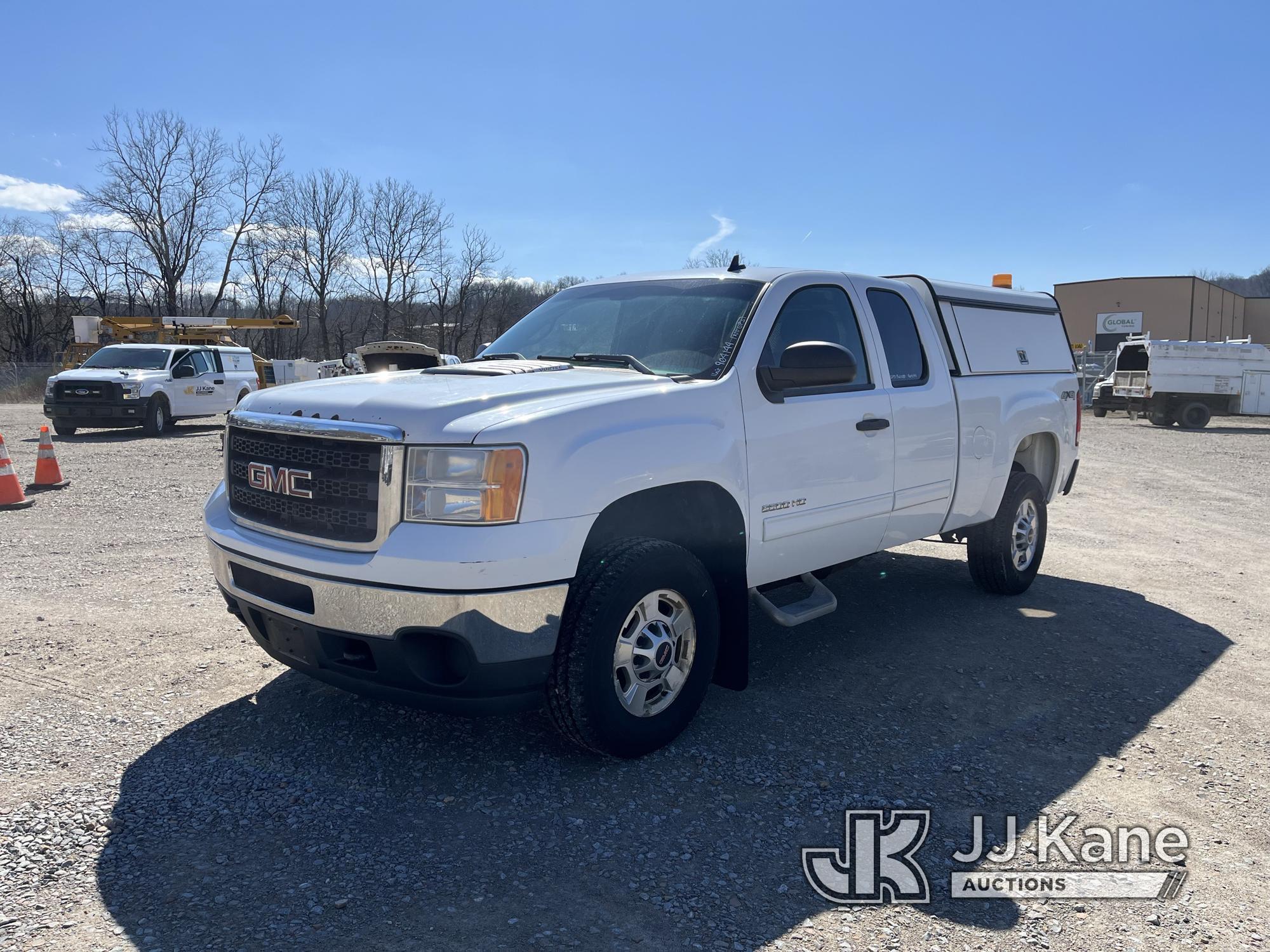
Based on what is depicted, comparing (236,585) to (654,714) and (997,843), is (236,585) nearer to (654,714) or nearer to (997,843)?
(654,714)

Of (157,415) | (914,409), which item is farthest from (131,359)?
(914,409)

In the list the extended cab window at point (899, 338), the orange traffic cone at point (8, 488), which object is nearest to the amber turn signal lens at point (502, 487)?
the extended cab window at point (899, 338)

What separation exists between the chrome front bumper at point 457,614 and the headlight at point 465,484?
0.26m

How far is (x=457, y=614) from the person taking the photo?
3070mm

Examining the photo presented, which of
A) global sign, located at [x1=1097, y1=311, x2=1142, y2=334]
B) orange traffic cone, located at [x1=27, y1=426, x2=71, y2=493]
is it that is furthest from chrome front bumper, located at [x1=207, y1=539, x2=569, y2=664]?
global sign, located at [x1=1097, y1=311, x2=1142, y2=334]

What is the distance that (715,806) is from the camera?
332cm

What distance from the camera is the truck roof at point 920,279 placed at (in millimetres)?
4543

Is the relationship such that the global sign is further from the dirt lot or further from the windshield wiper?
the windshield wiper

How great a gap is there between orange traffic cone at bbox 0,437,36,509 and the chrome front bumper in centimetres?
795

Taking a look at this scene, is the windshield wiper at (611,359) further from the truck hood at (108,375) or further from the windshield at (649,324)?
the truck hood at (108,375)

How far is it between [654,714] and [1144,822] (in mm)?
1775

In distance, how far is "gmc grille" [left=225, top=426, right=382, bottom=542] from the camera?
324cm

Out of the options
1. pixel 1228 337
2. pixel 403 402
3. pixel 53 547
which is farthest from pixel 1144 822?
pixel 1228 337

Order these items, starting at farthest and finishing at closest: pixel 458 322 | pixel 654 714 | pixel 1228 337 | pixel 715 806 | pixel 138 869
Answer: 1. pixel 458 322
2. pixel 1228 337
3. pixel 654 714
4. pixel 715 806
5. pixel 138 869
